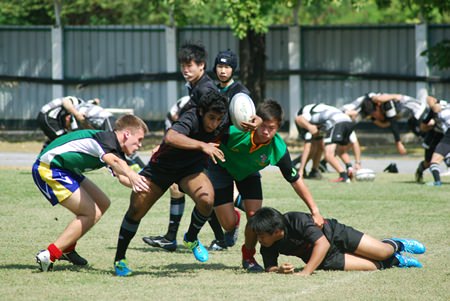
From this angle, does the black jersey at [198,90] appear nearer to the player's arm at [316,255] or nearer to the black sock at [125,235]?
the black sock at [125,235]

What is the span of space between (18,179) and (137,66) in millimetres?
10202

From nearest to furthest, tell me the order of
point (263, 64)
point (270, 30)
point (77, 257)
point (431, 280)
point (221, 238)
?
point (431, 280), point (77, 257), point (221, 238), point (263, 64), point (270, 30)

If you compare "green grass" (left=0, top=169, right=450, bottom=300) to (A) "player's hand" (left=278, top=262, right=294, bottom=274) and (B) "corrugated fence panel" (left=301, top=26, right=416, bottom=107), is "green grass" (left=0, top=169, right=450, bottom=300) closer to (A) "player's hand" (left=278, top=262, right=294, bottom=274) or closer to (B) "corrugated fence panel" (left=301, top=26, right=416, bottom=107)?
(A) "player's hand" (left=278, top=262, right=294, bottom=274)

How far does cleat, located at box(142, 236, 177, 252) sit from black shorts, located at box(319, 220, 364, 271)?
2023 millimetres

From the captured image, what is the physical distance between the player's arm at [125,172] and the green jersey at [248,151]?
0.95m

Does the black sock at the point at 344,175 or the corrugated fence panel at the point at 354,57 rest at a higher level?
the corrugated fence panel at the point at 354,57

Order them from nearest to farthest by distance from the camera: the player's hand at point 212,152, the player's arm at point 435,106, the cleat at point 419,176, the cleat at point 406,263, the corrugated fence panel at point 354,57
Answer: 1. the player's hand at point 212,152
2. the cleat at point 406,263
3. the player's arm at point 435,106
4. the cleat at point 419,176
5. the corrugated fence panel at point 354,57

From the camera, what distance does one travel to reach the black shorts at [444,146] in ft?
52.2

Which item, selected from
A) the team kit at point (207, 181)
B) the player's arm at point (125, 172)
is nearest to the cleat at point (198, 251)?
the team kit at point (207, 181)

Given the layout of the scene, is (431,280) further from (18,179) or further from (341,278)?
(18,179)

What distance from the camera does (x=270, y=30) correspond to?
25000mm

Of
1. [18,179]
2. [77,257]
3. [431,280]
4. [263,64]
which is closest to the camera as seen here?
[431,280]

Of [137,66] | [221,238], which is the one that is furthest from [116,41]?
[221,238]

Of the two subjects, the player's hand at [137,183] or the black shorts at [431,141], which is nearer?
the player's hand at [137,183]
